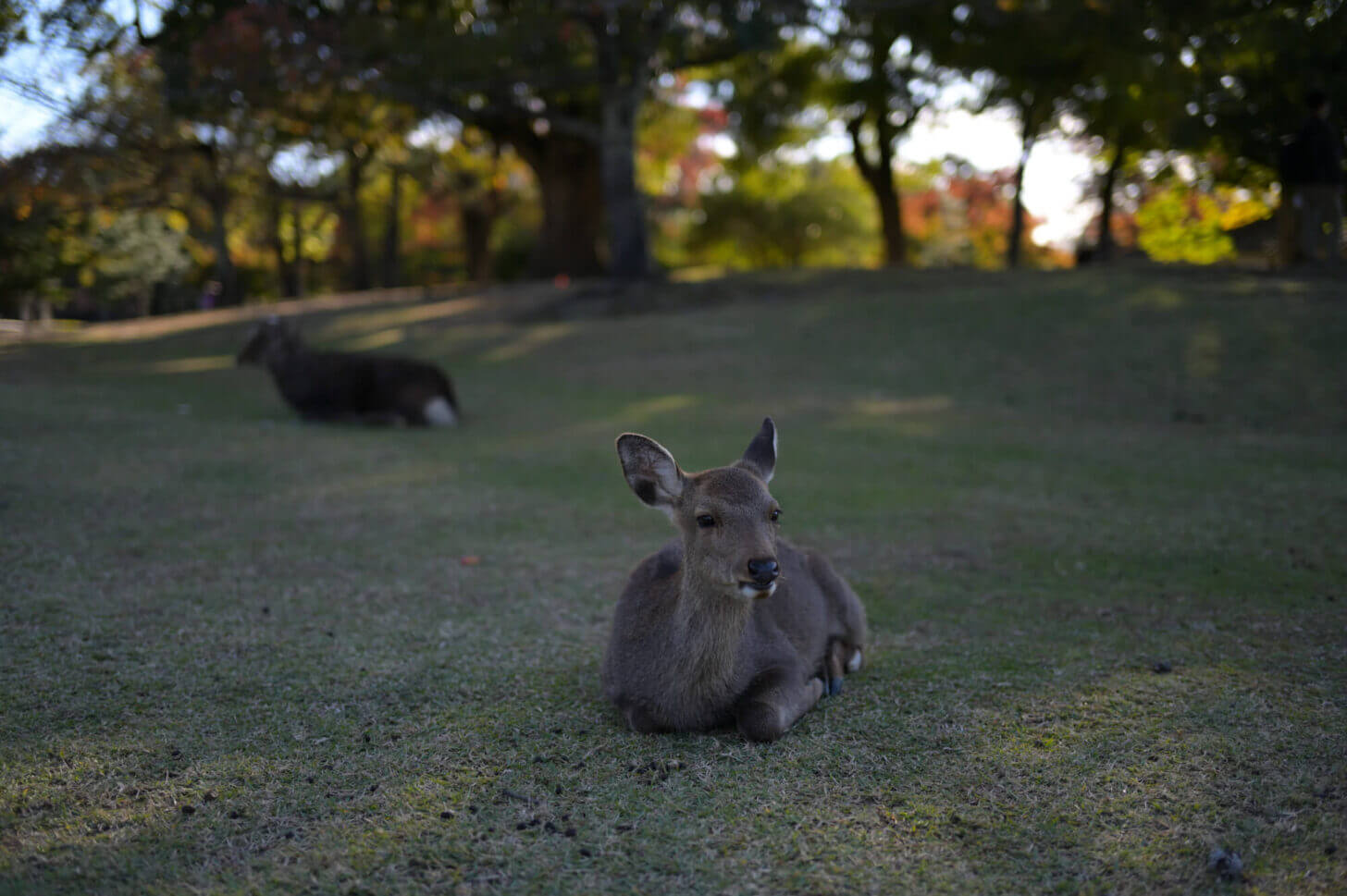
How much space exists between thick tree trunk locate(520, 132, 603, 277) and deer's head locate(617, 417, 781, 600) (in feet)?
90.9

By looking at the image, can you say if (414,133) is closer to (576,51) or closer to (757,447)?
(576,51)

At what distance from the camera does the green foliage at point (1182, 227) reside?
3544cm

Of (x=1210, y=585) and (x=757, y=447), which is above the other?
(x=757, y=447)

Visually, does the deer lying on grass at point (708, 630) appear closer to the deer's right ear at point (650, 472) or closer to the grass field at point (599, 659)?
the deer's right ear at point (650, 472)

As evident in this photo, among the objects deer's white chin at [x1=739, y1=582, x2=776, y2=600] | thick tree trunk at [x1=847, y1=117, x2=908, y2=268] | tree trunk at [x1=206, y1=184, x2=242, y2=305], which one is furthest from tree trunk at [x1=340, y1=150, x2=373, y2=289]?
deer's white chin at [x1=739, y1=582, x2=776, y2=600]

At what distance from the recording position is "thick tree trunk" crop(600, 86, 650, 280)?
23688 mm

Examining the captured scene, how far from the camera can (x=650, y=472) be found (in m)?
4.63

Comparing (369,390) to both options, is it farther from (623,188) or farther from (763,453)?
(623,188)

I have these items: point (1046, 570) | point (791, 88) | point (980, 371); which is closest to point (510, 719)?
point (1046, 570)

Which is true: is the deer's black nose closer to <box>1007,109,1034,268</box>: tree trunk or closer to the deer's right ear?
Answer: the deer's right ear

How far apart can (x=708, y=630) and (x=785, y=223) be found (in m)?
49.1

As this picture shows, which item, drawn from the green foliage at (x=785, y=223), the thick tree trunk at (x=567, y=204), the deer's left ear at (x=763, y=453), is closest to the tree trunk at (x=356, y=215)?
the thick tree trunk at (x=567, y=204)

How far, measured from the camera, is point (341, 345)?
69.6 ft

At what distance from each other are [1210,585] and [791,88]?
27.3 metres
